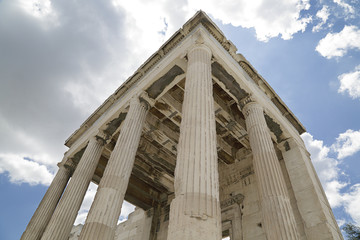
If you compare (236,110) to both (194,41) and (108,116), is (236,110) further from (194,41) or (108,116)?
(108,116)

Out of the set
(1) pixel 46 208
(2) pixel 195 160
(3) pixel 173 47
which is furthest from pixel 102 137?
(2) pixel 195 160

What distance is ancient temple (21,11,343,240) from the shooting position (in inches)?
276

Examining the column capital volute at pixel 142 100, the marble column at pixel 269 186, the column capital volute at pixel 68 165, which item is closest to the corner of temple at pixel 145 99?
the column capital volute at pixel 142 100

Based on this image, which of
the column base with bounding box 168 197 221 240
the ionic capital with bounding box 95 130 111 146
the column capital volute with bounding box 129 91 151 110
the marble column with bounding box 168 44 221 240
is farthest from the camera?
the ionic capital with bounding box 95 130 111 146

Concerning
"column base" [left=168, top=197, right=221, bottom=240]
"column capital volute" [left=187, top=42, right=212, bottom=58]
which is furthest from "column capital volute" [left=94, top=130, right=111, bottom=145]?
"column base" [left=168, top=197, right=221, bottom=240]

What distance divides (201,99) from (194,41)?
407cm

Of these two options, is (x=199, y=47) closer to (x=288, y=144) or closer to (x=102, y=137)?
(x=288, y=144)

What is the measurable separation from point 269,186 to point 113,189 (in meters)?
6.20

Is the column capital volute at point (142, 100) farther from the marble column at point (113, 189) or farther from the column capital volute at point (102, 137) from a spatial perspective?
the column capital volute at point (102, 137)

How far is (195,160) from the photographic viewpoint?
21.9 feet

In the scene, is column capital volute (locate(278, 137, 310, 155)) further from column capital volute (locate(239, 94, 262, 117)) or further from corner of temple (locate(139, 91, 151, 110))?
corner of temple (locate(139, 91, 151, 110))

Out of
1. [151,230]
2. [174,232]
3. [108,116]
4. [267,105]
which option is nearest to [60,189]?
[108,116]

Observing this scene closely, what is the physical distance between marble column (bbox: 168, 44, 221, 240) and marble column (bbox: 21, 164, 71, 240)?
1185 cm

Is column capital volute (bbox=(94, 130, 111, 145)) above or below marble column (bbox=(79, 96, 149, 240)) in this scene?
above
